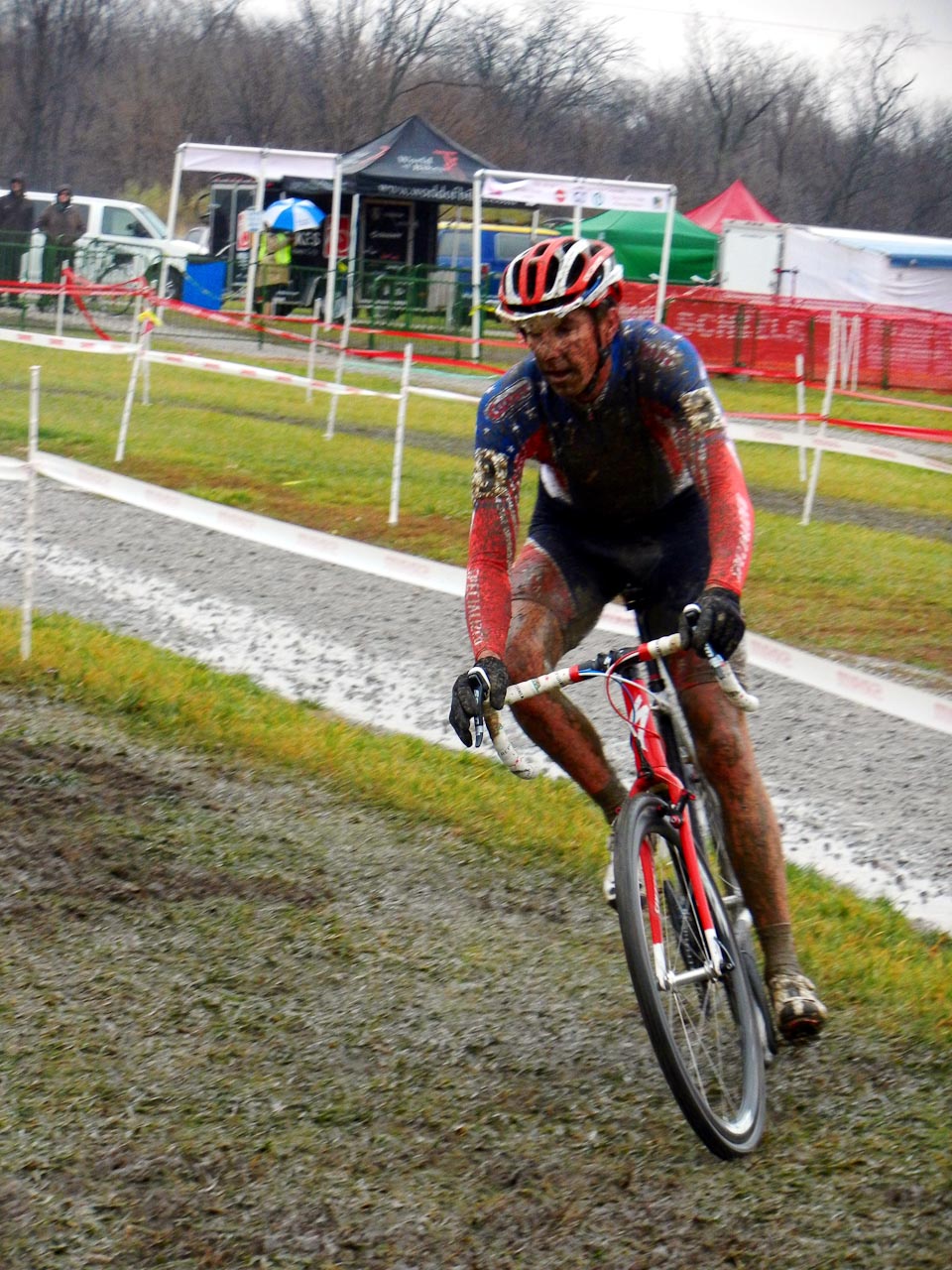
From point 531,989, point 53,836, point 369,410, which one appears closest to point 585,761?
point 531,989

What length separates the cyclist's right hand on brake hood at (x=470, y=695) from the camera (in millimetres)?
3830

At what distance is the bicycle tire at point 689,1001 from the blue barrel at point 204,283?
28134 mm

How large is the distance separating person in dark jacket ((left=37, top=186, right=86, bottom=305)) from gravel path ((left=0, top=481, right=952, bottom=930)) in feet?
50.5

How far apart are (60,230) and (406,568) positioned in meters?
22.0

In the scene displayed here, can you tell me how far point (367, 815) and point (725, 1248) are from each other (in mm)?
2928

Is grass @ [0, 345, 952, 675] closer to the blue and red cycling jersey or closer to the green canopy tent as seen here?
the blue and red cycling jersey

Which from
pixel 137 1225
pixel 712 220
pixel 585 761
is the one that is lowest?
pixel 137 1225

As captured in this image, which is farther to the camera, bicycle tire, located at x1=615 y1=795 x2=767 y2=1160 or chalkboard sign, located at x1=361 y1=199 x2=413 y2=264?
chalkboard sign, located at x1=361 y1=199 x2=413 y2=264

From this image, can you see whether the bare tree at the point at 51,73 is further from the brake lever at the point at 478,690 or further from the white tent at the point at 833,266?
the brake lever at the point at 478,690

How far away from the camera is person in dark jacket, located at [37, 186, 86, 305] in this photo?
2683 centimetres

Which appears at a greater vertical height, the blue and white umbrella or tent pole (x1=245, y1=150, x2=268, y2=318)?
the blue and white umbrella

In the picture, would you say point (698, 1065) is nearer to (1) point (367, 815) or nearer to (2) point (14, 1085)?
(2) point (14, 1085)

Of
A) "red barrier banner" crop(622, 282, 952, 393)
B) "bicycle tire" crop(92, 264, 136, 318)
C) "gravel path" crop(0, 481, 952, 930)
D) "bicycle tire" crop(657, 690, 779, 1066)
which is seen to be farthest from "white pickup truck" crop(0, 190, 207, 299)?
"bicycle tire" crop(657, 690, 779, 1066)

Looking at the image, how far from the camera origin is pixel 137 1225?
325cm
